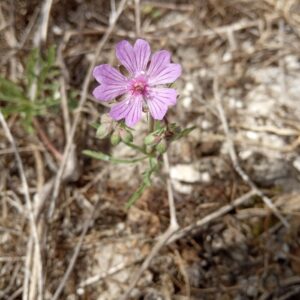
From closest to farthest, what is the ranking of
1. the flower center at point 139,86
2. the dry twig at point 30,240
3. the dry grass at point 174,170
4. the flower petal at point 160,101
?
the flower petal at point 160,101, the flower center at point 139,86, the dry twig at point 30,240, the dry grass at point 174,170

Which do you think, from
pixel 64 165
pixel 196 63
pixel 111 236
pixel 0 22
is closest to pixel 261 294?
pixel 111 236

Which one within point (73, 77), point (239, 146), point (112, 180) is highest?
point (73, 77)

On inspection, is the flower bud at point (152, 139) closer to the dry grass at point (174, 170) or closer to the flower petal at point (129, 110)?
the flower petal at point (129, 110)

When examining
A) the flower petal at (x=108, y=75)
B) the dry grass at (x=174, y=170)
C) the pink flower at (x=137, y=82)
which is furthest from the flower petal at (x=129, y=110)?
the dry grass at (x=174, y=170)

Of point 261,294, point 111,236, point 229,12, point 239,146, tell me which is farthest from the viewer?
point 229,12

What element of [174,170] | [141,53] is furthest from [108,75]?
[174,170]

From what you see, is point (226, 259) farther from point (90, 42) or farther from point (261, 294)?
point (90, 42)
